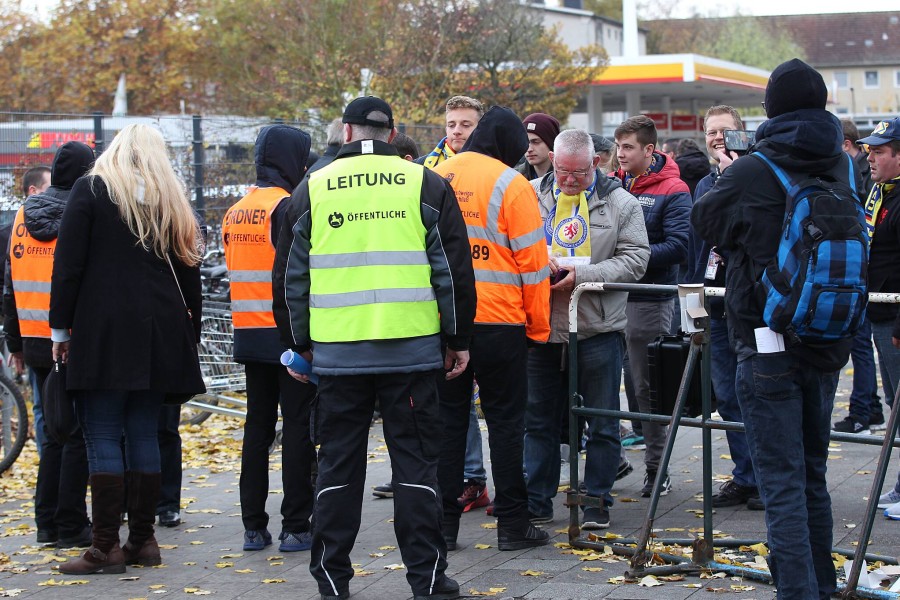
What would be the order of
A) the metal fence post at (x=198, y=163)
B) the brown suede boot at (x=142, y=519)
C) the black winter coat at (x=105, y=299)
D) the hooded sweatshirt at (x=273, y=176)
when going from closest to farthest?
the black winter coat at (x=105, y=299)
the brown suede boot at (x=142, y=519)
the hooded sweatshirt at (x=273, y=176)
the metal fence post at (x=198, y=163)

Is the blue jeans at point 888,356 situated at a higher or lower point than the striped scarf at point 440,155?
lower

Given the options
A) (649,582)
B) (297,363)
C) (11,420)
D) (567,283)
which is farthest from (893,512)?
(11,420)

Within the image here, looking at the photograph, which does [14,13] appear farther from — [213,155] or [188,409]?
[188,409]

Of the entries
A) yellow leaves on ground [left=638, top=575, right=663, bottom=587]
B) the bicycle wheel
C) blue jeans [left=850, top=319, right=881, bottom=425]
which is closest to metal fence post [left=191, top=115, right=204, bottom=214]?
the bicycle wheel

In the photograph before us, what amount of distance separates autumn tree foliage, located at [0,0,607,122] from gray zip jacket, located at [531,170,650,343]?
38.2ft

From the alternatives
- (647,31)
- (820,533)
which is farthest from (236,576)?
(647,31)

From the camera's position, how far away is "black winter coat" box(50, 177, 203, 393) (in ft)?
18.6

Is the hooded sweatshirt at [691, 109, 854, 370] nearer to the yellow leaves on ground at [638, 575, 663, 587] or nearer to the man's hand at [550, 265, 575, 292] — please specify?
the yellow leaves on ground at [638, 575, 663, 587]

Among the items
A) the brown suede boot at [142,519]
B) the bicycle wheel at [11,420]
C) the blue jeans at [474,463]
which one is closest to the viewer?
the brown suede boot at [142,519]

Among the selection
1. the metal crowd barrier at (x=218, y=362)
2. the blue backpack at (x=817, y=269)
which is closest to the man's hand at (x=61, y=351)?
the metal crowd barrier at (x=218, y=362)

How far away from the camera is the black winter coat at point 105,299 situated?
566 centimetres

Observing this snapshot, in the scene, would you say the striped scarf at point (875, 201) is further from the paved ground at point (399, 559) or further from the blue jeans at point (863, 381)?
the blue jeans at point (863, 381)

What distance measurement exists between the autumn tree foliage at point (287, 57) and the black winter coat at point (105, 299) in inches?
480

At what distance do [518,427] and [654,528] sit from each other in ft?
3.20
